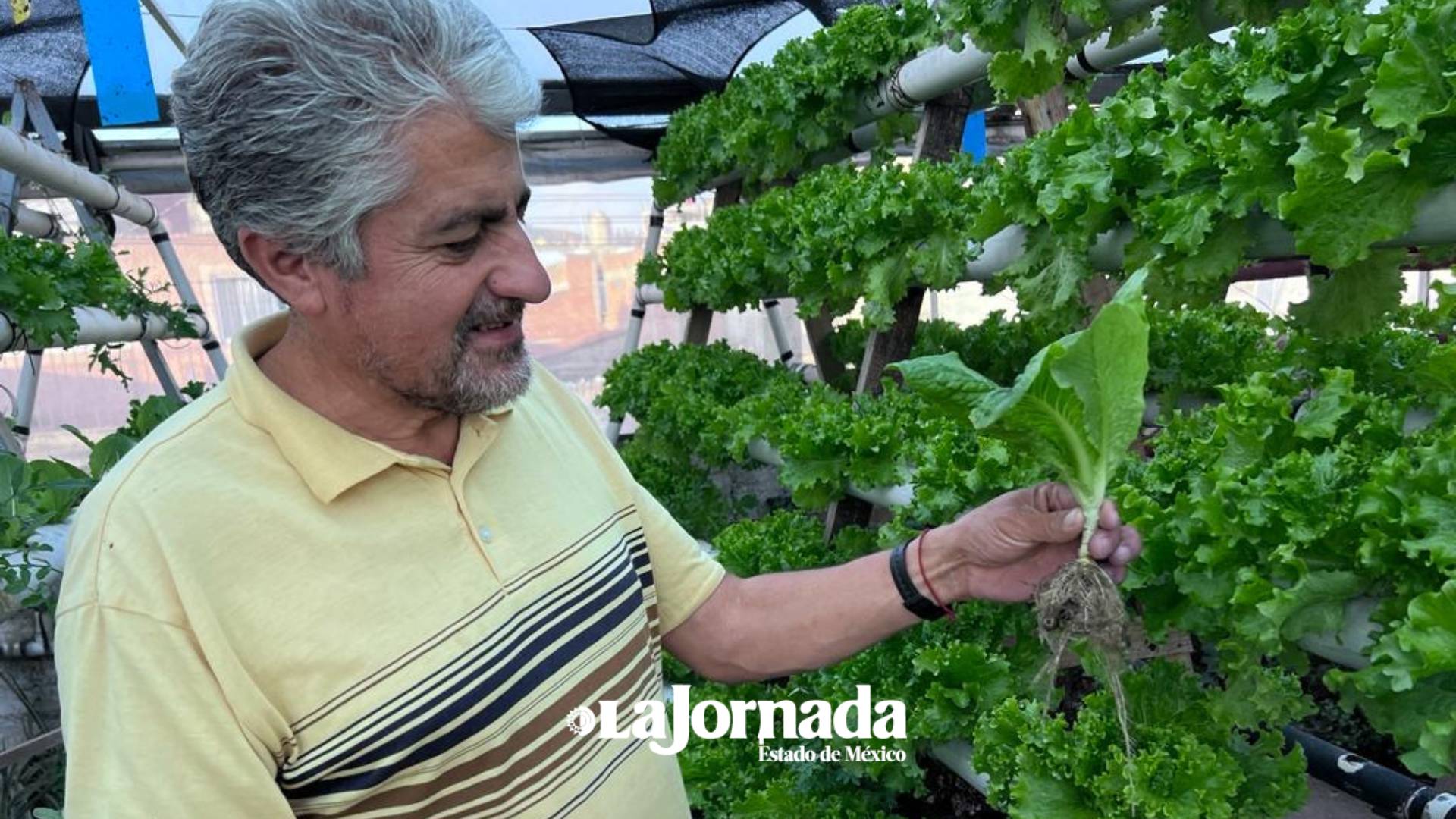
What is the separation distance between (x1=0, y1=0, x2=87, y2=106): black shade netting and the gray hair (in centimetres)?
432

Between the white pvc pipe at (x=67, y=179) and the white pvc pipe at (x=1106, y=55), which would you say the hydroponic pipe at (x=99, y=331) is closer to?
the white pvc pipe at (x=67, y=179)

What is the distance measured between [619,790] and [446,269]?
2.55 ft

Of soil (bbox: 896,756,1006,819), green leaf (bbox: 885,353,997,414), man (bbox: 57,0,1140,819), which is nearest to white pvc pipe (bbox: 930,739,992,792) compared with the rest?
soil (bbox: 896,756,1006,819)

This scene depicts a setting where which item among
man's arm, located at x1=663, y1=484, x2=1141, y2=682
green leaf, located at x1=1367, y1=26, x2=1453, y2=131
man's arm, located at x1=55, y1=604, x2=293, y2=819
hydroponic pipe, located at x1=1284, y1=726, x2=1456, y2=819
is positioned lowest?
hydroponic pipe, located at x1=1284, y1=726, x2=1456, y2=819

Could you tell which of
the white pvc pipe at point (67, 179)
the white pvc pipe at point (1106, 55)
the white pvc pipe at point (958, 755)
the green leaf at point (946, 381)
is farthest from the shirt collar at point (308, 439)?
the white pvc pipe at point (67, 179)

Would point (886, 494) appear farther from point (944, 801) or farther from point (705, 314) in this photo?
point (705, 314)

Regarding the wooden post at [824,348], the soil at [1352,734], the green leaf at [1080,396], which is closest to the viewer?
the green leaf at [1080,396]

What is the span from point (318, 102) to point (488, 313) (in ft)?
1.05

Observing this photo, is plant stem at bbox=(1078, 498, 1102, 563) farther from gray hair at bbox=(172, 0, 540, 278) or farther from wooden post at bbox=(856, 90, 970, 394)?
wooden post at bbox=(856, 90, 970, 394)

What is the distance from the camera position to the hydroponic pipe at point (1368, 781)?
3016mm

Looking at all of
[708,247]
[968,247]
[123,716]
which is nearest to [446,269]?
[123,716]

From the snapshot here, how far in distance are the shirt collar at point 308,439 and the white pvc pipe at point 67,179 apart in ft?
10.8

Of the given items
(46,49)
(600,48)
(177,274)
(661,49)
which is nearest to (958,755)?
(661,49)

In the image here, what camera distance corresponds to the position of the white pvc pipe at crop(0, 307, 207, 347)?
4.06 meters
